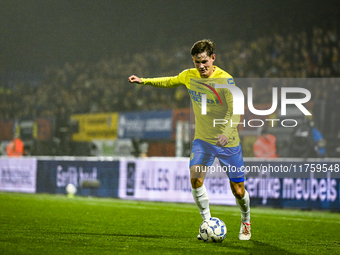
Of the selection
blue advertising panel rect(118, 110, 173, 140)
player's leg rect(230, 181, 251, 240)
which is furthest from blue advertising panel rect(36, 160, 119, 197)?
player's leg rect(230, 181, 251, 240)

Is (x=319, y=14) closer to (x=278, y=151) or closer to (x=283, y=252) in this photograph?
(x=278, y=151)

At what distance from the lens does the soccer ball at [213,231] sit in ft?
16.2

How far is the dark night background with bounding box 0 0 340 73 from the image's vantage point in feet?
71.3

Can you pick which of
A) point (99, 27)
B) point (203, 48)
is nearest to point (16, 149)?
point (99, 27)

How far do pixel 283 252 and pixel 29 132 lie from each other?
17992mm

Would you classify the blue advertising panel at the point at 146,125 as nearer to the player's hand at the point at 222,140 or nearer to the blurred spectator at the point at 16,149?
the blurred spectator at the point at 16,149

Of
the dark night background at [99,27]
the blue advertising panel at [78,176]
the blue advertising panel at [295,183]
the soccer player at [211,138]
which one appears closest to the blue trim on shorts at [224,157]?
the soccer player at [211,138]

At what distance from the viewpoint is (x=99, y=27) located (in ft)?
83.0

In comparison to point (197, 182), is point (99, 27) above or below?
above

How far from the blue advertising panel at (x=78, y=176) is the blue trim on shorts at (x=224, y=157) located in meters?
8.25

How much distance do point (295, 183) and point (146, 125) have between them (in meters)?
7.66

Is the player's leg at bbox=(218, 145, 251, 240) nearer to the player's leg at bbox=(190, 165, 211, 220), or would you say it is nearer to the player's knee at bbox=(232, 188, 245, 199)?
the player's knee at bbox=(232, 188, 245, 199)

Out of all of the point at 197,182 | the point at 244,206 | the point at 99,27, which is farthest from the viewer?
the point at 99,27

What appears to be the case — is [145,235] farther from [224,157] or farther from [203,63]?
[203,63]
